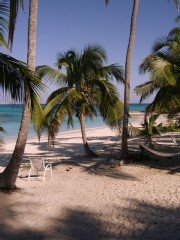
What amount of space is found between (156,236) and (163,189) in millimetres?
2648

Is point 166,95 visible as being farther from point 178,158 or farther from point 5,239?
point 5,239

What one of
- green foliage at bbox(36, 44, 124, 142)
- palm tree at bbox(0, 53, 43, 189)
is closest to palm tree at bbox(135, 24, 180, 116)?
green foliage at bbox(36, 44, 124, 142)

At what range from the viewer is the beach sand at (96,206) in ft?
17.4

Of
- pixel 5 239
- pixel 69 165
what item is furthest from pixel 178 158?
pixel 5 239

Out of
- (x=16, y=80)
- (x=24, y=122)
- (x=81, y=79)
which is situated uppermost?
(x=81, y=79)

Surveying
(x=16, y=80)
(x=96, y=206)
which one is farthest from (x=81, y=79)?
(x=16, y=80)

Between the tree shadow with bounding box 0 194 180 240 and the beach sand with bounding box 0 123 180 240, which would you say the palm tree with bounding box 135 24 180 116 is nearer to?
the beach sand with bounding box 0 123 180 240

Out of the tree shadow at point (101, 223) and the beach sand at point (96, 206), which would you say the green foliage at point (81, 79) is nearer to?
the beach sand at point (96, 206)

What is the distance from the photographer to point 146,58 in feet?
36.4

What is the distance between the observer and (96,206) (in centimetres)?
661

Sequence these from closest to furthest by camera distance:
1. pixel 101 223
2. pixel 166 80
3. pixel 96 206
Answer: pixel 101 223
pixel 96 206
pixel 166 80

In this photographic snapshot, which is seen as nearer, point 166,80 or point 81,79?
point 166,80

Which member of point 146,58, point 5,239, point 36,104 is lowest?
point 5,239

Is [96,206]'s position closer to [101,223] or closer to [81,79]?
[101,223]
